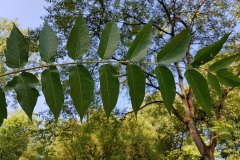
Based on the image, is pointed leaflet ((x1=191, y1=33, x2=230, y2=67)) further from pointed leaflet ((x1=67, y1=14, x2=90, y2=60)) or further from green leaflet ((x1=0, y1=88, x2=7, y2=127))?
green leaflet ((x1=0, y1=88, x2=7, y2=127))

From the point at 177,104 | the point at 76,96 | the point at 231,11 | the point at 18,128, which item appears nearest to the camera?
the point at 76,96

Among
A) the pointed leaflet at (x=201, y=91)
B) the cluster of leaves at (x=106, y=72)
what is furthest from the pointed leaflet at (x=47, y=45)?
the pointed leaflet at (x=201, y=91)

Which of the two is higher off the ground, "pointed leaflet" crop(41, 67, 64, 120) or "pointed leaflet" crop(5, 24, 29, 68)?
"pointed leaflet" crop(5, 24, 29, 68)

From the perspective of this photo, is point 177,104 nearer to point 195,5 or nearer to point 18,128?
point 195,5

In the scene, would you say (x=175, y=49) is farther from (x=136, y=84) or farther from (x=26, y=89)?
(x=26, y=89)

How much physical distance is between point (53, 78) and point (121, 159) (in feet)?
59.3

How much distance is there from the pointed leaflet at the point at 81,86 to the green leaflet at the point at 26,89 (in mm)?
68

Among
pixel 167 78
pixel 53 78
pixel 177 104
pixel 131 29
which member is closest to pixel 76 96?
pixel 53 78

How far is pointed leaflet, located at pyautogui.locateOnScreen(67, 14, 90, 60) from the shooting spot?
628 millimetres

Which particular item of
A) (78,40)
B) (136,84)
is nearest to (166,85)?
(136,84)

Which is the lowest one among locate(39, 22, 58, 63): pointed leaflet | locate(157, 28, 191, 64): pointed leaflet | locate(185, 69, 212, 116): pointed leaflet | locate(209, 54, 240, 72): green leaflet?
locate(185, 69, 212, 116): pointed leaflet

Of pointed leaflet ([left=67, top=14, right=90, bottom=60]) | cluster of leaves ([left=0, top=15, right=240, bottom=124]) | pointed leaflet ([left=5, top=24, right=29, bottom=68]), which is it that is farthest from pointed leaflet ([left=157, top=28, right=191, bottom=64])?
pointed leaflet ([left=5, top=24, right=29, bottom=68])

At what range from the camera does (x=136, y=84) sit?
64 cm

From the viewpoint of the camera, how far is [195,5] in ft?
40.6
